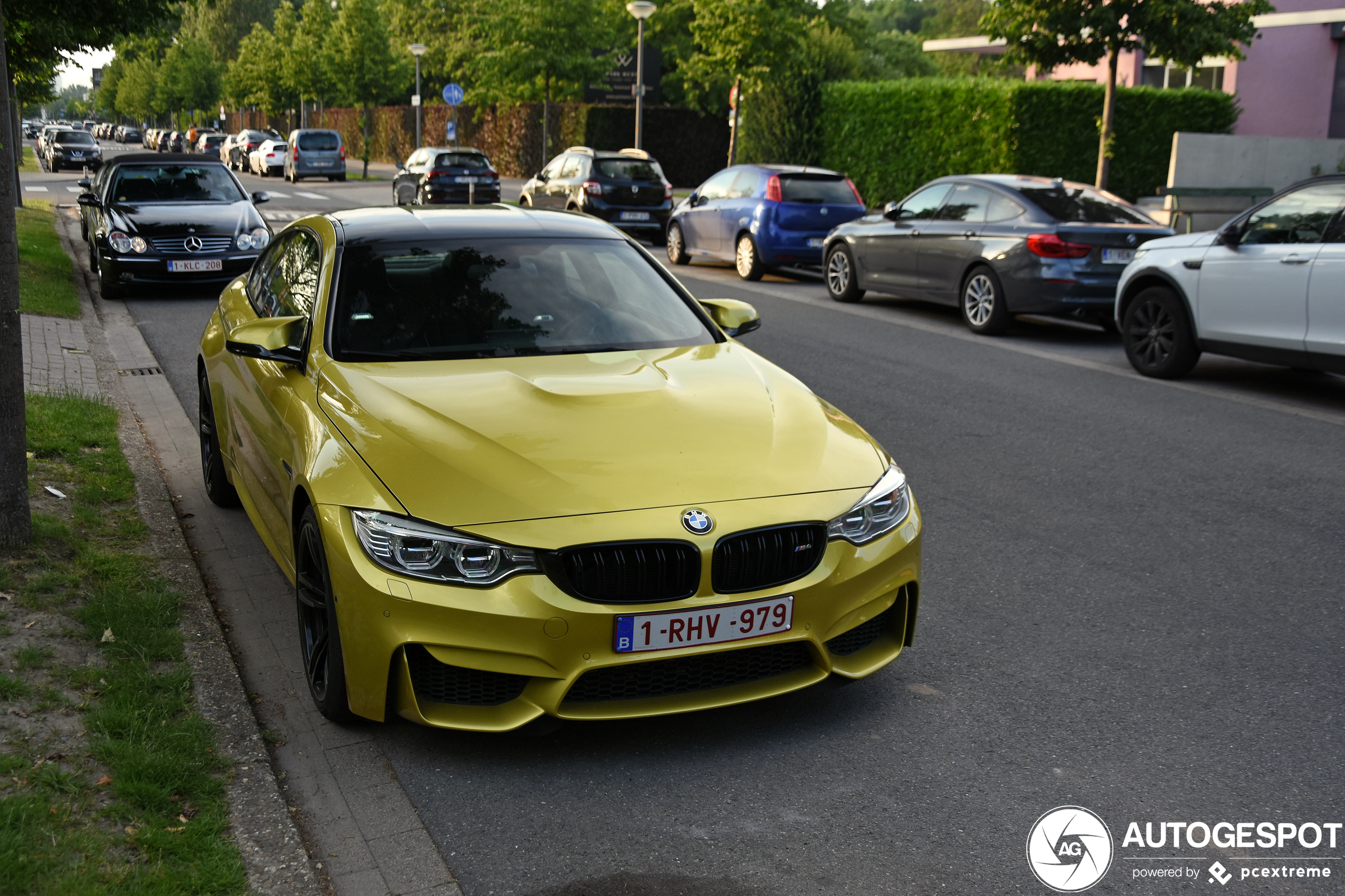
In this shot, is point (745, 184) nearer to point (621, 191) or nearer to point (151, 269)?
point (621, 191)

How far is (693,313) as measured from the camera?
545cm

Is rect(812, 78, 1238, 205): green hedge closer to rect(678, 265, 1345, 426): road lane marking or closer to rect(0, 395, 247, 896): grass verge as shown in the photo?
rect(678, 265, 1345, 426): road lane marking

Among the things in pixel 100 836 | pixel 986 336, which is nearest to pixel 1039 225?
pixel 986 336

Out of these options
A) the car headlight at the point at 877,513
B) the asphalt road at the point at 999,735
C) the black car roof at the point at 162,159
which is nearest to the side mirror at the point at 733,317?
the asphalt road at the point at 999,735

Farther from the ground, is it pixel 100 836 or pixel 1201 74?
pixel 1201 74

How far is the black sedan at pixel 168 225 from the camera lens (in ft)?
46.5

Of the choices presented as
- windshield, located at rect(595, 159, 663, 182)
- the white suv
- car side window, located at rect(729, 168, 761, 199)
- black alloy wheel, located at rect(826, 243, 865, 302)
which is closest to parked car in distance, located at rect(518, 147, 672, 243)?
windshield, located at rect(595, 159, 663, 182)

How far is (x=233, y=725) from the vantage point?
3.92 m

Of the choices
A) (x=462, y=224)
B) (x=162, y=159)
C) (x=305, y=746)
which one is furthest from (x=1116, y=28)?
(x=305, y=746)

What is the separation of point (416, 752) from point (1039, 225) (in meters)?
10.3

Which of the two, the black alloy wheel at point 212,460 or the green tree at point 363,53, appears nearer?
the black alloy wheel at point 212,460

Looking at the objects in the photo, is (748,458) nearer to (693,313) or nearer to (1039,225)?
(693,313)

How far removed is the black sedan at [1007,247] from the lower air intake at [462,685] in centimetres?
999

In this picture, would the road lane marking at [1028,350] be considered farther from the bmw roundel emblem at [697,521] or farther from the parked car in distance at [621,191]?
the bmw roundel emblem at [697,521]
